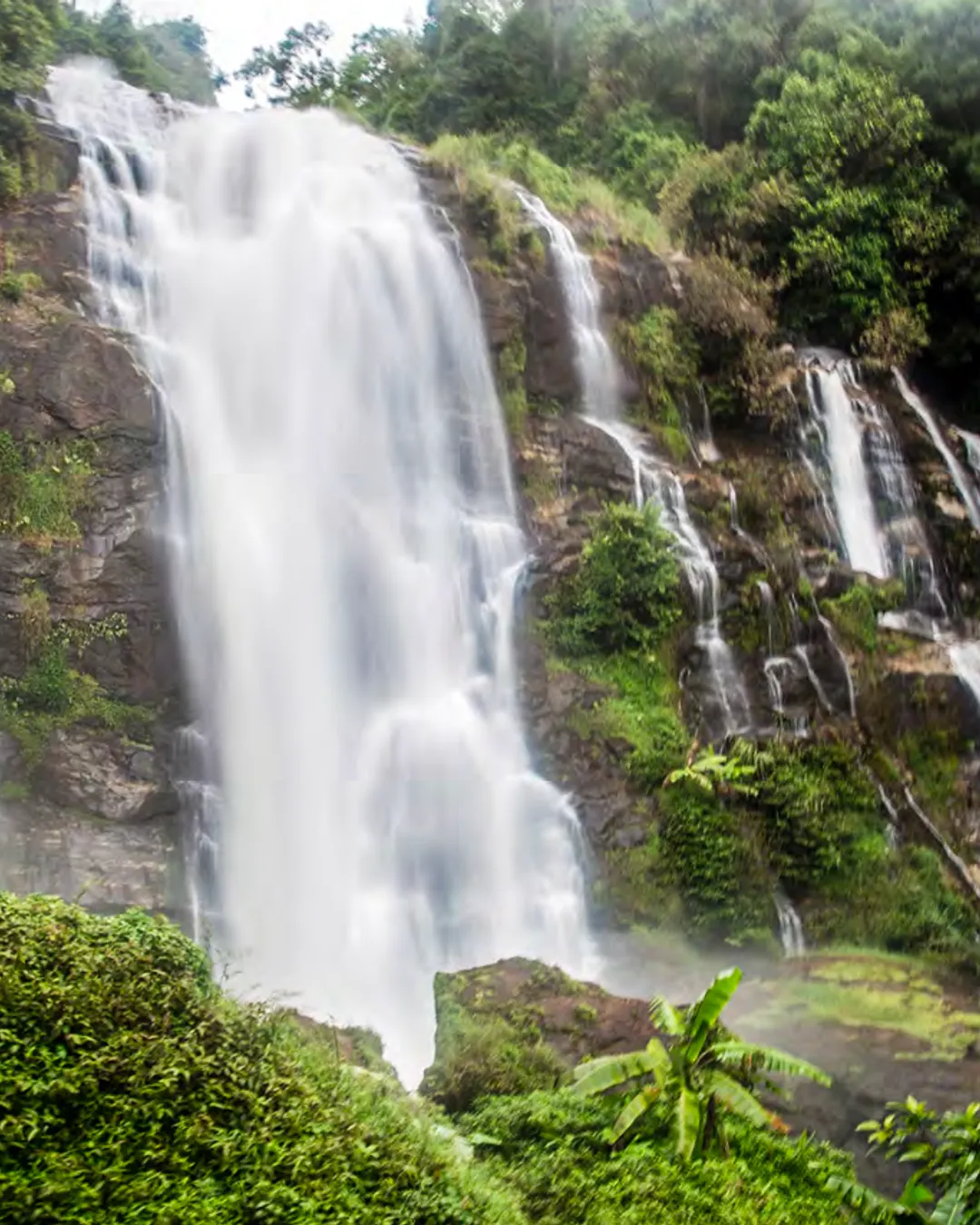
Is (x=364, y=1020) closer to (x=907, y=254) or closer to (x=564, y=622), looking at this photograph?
(x=564, y=622)

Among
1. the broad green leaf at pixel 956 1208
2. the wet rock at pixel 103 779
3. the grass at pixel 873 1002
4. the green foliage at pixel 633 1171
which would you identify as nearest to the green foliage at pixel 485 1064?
the green foliage at pixel 633 1171

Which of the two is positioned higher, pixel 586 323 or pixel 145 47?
pixel 586 323

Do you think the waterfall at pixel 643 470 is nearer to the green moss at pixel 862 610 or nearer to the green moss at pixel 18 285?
the green moss at pixel 862 610

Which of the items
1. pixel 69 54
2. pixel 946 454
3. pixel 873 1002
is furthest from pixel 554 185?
pixel 873 1002

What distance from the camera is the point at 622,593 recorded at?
46.6 feet

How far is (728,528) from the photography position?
15961mm

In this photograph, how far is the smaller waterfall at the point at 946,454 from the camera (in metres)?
18.4

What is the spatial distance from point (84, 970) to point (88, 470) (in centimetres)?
912

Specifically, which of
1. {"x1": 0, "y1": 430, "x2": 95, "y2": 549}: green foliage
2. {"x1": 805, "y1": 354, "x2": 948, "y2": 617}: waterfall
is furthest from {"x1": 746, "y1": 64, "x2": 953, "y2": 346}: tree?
{"x1": 0, "y1": 430, "x2": 95, "y2": 549}: green foliage

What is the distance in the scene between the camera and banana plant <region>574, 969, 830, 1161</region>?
619cm

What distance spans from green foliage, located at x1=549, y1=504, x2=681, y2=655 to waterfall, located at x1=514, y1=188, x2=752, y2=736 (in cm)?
50

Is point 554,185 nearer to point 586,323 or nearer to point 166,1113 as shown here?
point 586,323

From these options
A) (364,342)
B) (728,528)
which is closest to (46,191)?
(364,342)

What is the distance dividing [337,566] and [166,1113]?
994 cm
